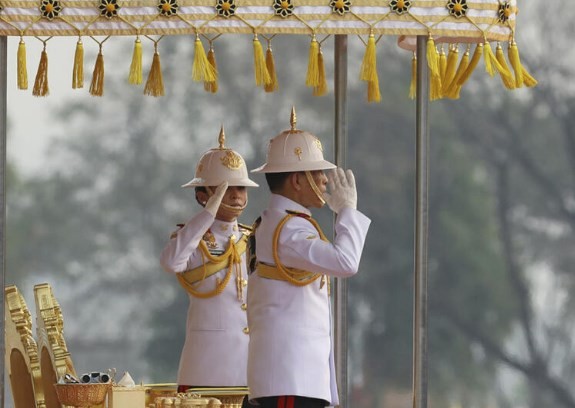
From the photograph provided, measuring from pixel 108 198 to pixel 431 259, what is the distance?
3312 millimetres

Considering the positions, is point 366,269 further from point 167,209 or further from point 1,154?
point 1,154

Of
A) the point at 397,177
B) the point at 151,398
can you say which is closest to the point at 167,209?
the point at 397,177

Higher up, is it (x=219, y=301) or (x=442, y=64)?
(x=442, y=64)

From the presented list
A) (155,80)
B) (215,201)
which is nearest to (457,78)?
(215,201)

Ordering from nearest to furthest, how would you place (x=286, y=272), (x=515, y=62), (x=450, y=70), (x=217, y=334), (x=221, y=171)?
1. (x=286, y=272)
2. (x=515, y=62)
3. (x=450, y=70)
4. (x=217, y=334)
5. (x=221, y=171)

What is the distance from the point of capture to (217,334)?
6457mm

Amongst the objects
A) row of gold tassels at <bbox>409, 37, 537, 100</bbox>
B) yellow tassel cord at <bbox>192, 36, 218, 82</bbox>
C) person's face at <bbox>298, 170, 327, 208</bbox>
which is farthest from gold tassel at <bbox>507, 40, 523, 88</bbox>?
yellow tassel cord at <bbox>192, 36, 218, 82</bbox>

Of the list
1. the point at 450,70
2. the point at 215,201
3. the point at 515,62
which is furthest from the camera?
the point at 450,70

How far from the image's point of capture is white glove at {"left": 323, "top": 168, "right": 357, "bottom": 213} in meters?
5.30

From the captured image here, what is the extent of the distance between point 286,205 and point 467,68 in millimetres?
949

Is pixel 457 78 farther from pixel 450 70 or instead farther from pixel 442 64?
pixel 442 64

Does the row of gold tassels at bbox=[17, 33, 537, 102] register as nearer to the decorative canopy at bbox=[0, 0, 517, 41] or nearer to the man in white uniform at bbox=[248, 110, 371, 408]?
the decorative canopy at bbox=[0, 0, 517, 41]

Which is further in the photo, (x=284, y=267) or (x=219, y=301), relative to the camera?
(x=219, y=301)

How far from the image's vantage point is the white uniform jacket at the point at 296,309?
17.0 ft
